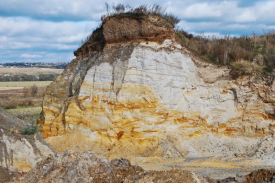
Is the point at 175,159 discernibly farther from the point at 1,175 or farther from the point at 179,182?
the point at 1,175

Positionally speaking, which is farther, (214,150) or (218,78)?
(218,78)

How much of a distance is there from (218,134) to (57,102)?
7.55 metres

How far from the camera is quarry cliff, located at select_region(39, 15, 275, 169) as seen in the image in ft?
47.1

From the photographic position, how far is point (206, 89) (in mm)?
15227

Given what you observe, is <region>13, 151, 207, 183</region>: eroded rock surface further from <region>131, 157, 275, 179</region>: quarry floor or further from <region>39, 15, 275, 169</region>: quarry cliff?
<region>39, 15, 275, 169</region>: quarry cliff

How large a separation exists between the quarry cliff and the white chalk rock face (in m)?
0.04

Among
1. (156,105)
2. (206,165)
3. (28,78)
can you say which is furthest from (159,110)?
(28,78)

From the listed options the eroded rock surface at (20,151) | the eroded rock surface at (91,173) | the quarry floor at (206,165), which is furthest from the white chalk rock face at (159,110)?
the eroded rock surface at (91,173)

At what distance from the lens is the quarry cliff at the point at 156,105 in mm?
14344

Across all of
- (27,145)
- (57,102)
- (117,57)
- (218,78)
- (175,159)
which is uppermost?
(117,57)

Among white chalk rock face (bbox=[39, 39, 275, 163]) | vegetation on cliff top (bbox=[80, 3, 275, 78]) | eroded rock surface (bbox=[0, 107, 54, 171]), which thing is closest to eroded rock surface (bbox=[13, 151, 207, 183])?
eroded rock surface (bbox=[0, 107, 54, 171])

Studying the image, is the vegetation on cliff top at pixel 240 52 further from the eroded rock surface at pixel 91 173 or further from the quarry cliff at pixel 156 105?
the eroded rock surface at pixel 91 173

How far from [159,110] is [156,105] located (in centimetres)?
25

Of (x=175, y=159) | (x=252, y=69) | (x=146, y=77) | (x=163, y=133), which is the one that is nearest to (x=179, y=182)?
(x=175, y=159)
